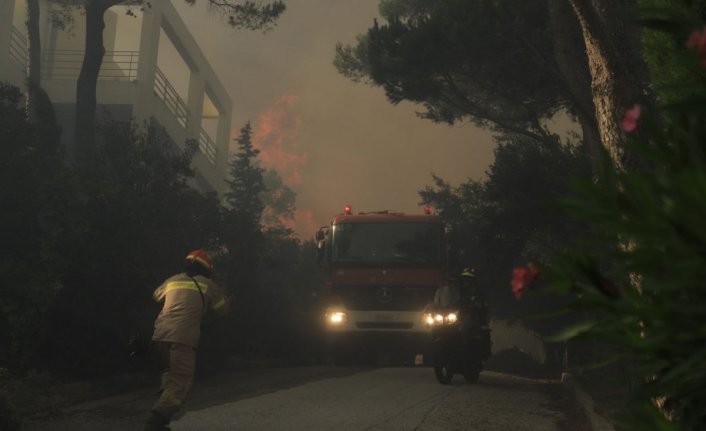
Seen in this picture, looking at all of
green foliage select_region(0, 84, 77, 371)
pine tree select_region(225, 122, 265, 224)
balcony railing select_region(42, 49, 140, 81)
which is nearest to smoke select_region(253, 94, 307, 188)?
pine tree select_region(225, 122, 265, 224)

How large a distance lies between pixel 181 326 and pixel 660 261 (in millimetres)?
5732

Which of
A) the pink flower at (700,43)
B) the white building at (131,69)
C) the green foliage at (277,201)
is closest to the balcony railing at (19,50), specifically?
the white building at (131,69)

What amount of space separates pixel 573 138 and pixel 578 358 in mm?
5180

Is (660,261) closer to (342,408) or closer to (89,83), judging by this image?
(342,408)

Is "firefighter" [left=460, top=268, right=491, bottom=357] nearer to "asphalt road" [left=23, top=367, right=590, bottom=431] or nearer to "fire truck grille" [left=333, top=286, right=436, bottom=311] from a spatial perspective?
"asphalt road" [left=23, top=367, right=590, bottom=431]

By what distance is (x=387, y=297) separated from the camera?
49.6 feet

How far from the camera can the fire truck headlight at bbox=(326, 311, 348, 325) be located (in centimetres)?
1522

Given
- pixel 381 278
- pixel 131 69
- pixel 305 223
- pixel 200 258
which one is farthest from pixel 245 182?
pixel 305 223

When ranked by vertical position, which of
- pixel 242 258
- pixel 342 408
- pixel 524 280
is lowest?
pixel 342 408

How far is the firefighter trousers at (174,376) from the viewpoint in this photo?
244 inches

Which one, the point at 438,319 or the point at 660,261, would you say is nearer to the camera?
the point at 660,261

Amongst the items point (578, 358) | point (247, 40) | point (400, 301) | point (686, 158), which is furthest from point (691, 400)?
point (247, 40)

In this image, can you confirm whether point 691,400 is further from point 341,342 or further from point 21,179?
point 341,342

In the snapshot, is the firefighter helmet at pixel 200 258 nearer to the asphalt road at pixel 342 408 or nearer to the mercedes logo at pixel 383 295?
the asphalt road at pixel 342 408
